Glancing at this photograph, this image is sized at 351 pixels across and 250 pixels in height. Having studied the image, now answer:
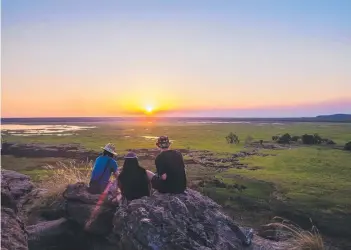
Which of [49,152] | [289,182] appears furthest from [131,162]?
[49,152]

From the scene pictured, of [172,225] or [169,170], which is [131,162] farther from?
[172,225]

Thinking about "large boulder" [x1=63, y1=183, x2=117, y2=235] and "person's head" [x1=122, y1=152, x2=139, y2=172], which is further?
"large boulder" [x1=63, y1=183, x2=117, y2=235]

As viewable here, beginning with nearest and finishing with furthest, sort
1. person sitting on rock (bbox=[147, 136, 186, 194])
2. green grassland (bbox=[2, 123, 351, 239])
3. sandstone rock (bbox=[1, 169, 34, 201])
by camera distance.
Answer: person sitting on rock (bbox=[147, 136, 186, 194]) < sandstone rock (bbox=[1, 169, 34, 201]) < green grassland (bbox=[2, 123, 351, 239])

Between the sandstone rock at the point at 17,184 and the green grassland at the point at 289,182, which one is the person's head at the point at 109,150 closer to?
the sandstone rock at the point at 17,184

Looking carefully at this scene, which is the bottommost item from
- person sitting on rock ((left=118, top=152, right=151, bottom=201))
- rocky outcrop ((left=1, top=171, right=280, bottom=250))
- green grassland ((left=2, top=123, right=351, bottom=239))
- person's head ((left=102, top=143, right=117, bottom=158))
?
green grassland ((left=2, top=123, right=351, bottom=239))

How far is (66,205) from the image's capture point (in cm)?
1287

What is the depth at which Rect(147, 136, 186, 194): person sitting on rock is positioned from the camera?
36.3 feet

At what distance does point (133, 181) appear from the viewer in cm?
1119

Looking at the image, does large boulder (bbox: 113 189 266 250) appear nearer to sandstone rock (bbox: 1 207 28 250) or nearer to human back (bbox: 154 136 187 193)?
human back (bbox: 154 136 187 193)

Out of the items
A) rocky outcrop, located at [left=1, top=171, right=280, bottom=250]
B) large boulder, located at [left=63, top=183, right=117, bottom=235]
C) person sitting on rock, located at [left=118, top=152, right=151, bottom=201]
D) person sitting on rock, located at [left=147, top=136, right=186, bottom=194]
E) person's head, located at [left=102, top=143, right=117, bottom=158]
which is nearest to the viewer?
rocky outcrop, located at [left=1, top=171, right=280, bottom=250]

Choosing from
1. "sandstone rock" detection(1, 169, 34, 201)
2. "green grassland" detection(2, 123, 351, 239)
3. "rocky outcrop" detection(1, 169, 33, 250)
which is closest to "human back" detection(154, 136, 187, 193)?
"rocky outcrop" detection(1, 169, 33, 250)

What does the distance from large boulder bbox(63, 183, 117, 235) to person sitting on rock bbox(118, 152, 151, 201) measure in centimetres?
94

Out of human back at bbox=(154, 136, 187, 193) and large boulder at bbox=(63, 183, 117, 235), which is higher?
human back at bbox=(154, 136, 187, 193)

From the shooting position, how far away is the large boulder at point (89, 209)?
11.6 meters
